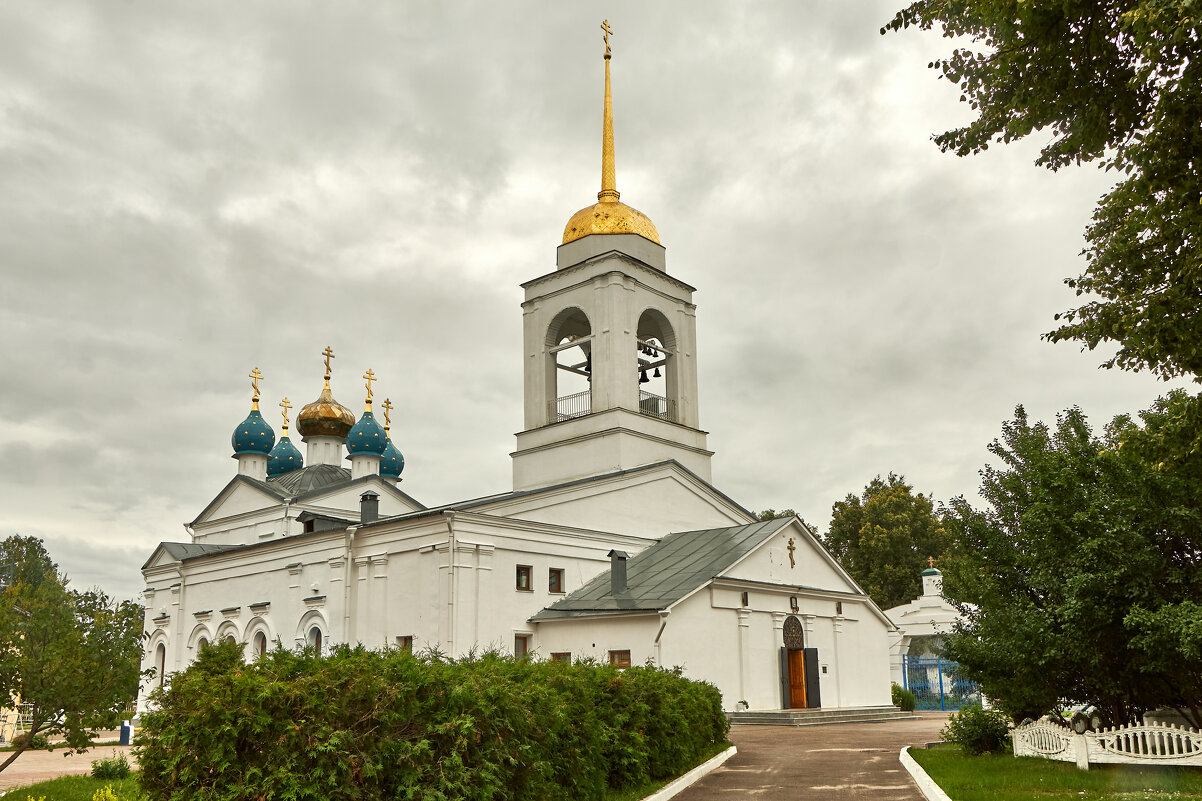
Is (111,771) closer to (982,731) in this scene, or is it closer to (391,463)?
(982,731)

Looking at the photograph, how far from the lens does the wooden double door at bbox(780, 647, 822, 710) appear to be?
28734 millimetres

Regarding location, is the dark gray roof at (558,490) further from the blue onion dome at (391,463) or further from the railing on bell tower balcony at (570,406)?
the blue onion dome at (391,463)

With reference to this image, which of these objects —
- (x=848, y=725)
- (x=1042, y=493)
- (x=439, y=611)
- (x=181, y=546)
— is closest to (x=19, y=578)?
(x=181, y=546)

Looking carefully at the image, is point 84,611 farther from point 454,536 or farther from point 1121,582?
point 1121,582

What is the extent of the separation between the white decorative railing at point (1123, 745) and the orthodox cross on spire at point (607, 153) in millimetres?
25959

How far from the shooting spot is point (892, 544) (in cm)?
5788

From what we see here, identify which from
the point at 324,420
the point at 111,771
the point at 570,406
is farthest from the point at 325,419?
the point at 111,771

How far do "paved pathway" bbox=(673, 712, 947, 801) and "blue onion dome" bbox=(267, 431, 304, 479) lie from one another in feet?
96.8

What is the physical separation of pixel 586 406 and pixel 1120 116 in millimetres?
24056

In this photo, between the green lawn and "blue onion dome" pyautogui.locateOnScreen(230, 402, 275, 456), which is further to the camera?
"blue onion dome" pyautogui.locateOnScreen(230, 402, 275, 456)

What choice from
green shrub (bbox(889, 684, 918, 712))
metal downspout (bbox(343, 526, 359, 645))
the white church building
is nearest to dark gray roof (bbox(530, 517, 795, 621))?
the white church building

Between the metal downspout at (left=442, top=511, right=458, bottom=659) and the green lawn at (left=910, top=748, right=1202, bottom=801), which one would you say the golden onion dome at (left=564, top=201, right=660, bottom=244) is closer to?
the metal downspout at (left=442, top=511, right=458, bottom=659)

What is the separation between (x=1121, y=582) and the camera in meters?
13.8

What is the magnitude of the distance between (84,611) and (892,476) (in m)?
56.7
